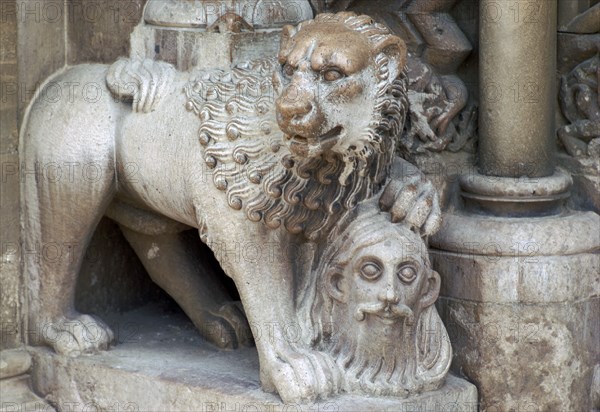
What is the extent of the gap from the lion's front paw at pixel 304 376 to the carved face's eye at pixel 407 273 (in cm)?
28

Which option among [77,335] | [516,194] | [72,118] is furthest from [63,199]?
[516,194]

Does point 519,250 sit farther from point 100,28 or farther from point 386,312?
point 100,28

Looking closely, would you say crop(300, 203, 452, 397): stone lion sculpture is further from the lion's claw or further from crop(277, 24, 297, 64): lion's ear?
crop(277, 24, 297, 64): lion's ear

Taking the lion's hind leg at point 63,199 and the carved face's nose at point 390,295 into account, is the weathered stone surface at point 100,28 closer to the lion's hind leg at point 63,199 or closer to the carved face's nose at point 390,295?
the lion's hind leg at point 63,199

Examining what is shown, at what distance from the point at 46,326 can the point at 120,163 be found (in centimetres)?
55

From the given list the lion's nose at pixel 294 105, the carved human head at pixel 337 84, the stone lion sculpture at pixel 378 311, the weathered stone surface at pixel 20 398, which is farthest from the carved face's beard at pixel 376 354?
the weathered stone surface at pixel 20 398

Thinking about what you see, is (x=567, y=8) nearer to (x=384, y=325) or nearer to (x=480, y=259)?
(x=480, y=259)

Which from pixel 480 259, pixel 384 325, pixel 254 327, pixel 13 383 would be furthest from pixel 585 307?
pixel 13 383

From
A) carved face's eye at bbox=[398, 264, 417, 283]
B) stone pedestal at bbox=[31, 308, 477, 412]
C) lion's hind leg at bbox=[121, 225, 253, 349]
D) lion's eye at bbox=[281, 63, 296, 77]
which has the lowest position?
stone pedestal at bbox=[31, 308, 477, 412]

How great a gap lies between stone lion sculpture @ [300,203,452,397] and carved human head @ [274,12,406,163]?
261mm

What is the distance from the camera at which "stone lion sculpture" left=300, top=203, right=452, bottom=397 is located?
351 centimetres

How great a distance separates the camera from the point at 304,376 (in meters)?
3.47

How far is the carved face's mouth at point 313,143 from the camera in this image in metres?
3.29

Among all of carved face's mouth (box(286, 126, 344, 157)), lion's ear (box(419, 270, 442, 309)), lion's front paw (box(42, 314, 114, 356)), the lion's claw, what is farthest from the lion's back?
lion's ear (box(419, 270, 442, 309))
